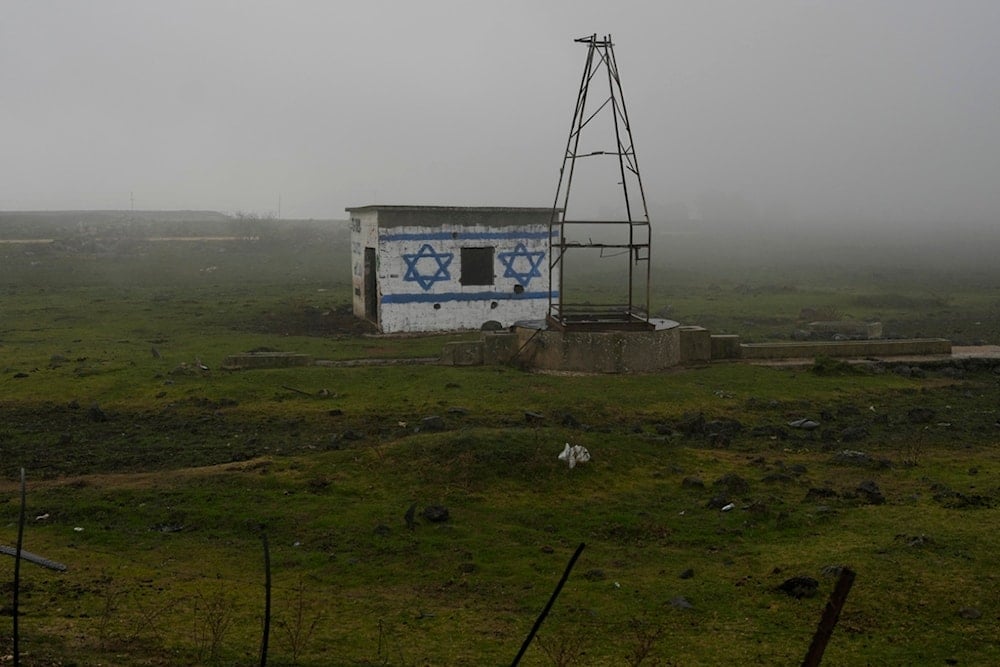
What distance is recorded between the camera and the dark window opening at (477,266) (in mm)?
26578

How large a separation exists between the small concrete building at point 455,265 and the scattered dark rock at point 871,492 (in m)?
15.8

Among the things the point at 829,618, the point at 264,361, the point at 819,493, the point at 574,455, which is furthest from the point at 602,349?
the point at 829,618

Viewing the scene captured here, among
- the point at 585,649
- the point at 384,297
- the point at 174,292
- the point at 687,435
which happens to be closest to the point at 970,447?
the point at 687,435

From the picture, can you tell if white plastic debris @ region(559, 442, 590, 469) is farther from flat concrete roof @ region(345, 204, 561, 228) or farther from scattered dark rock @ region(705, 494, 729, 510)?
flat concrete roof @ region(345, 204, 561, 228)

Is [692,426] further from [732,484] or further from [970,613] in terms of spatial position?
[970,613]

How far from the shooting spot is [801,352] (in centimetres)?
2116

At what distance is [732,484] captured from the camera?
11828 mm

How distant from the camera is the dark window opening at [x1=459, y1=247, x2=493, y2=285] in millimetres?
26578

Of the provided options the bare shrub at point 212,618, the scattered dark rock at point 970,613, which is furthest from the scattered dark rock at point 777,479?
the bare shrub at point 212,618

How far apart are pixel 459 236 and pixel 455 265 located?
2.65 ft

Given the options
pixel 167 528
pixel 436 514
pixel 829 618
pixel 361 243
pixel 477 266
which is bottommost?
pixel 167 528

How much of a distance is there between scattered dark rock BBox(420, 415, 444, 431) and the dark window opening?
11.7m

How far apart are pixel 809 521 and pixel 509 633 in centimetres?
432

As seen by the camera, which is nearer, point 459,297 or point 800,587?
point 800,587
